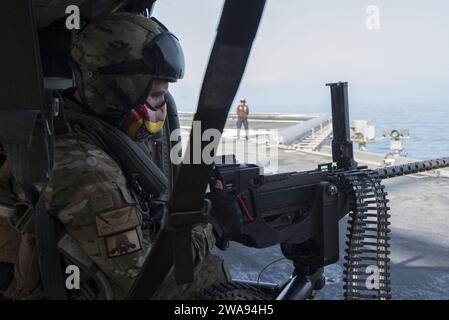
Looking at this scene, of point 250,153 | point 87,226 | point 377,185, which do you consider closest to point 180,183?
point 87,226

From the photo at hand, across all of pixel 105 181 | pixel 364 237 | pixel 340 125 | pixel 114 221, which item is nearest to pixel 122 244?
pixel 114 221

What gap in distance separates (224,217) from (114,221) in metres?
0.80

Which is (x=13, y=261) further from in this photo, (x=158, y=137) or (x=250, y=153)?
(x=250, y=153)

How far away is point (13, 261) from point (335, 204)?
1.74 metres

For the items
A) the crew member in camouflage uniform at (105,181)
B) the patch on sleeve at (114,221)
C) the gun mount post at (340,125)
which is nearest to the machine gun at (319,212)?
the gun mount post at (340,125)

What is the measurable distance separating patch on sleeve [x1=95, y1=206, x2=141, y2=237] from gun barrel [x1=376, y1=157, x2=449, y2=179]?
1.95 meters

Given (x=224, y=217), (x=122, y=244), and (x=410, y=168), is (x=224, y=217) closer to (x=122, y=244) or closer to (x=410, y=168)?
(x=122, y=244)

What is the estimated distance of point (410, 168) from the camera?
323cm

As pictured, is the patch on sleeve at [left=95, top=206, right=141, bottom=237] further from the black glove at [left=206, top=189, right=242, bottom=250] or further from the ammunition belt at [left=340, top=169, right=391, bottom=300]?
the ammunition belt at [left=340, top=169, right=391, bottom=300]

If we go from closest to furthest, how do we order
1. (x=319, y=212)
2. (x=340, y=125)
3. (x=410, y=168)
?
(x=319, y=212) < (x=340, y=125) < (x=410, y=168)

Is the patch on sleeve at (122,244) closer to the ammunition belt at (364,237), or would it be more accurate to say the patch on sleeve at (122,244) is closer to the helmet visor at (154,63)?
the helmet visor at (154,63)

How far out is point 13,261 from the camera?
1.67m

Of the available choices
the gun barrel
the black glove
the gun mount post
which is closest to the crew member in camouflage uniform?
the black glove

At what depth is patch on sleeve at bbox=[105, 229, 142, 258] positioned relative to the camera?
1.49 meters
